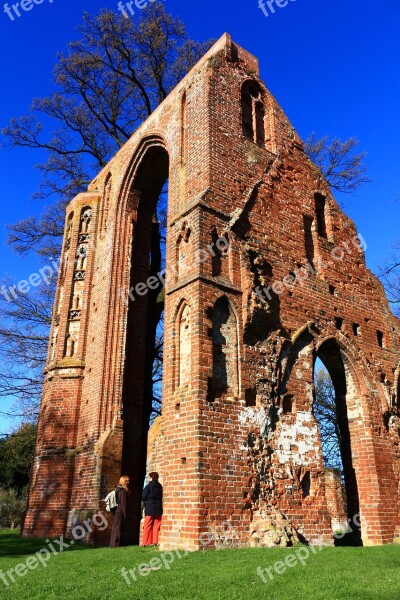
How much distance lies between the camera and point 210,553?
267 inches

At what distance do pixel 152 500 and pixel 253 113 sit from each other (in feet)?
30.1

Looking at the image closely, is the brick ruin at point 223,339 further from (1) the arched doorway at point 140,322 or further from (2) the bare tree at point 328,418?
(2) the bare tree at point 328,418

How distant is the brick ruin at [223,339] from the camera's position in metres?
8.27

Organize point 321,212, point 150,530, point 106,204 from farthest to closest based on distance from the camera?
1. point 106,204
2. point 321,212
3. point 150,530

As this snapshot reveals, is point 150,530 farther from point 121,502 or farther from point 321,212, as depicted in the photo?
point 321,212

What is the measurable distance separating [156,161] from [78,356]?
611cm

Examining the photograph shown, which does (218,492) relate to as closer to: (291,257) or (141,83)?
(291,257)

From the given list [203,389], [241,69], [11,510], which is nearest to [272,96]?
[241,69]

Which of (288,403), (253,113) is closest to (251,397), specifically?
(288,403)

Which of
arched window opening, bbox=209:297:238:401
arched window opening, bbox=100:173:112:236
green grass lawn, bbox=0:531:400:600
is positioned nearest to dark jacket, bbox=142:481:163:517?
green grass lawn, bbox=0:531:400:600

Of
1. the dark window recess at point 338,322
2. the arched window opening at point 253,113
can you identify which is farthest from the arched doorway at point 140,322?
the dark window recess at point 338,322

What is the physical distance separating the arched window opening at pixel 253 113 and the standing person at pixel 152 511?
8.00m

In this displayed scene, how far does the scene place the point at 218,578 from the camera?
5.06 metres

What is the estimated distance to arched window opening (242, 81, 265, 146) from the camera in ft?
40.2
